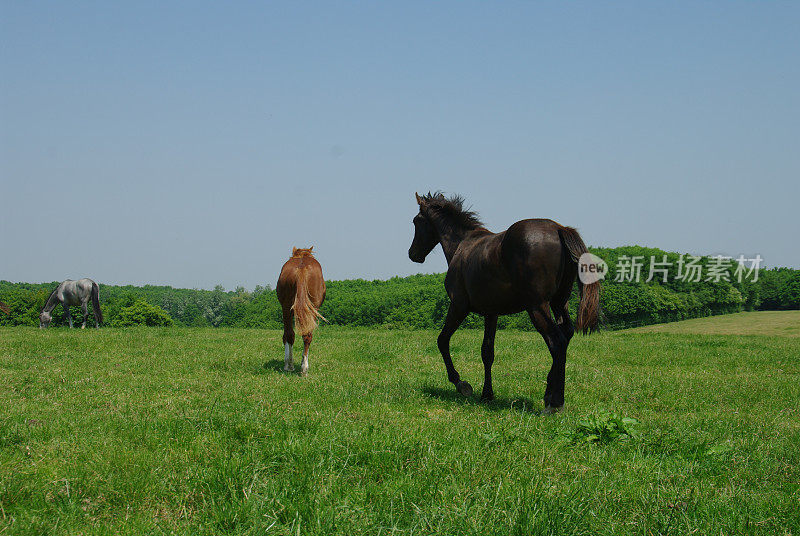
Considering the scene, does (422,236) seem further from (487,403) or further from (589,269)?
(589,269)

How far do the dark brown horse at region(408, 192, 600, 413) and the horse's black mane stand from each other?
260 millimetres

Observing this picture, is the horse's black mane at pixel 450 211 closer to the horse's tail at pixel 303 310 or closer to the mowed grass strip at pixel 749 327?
the horse's tail at pixel 303 310

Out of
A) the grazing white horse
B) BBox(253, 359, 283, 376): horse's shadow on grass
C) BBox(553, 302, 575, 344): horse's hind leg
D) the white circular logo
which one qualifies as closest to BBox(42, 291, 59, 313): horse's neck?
the grazing white horse

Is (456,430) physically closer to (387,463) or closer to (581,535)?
(387,463)

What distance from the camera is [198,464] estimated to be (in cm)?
423

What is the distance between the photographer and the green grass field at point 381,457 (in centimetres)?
330

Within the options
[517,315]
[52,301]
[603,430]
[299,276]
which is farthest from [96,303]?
[517,315]

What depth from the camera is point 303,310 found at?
10500mm

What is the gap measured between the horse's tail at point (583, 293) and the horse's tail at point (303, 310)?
5.22 metres

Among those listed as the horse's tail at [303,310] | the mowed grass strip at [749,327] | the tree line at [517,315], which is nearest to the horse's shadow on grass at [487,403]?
the horse's tail at [303,310]

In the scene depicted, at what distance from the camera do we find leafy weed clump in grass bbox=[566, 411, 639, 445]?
5.44 meters

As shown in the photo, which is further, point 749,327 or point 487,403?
point 749,327

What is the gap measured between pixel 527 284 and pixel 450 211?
9.72 ft

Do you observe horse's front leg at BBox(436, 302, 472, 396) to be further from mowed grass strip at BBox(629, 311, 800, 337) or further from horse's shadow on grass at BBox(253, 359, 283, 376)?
mowed grass strip at BBox(629, 311, 800, 337)
